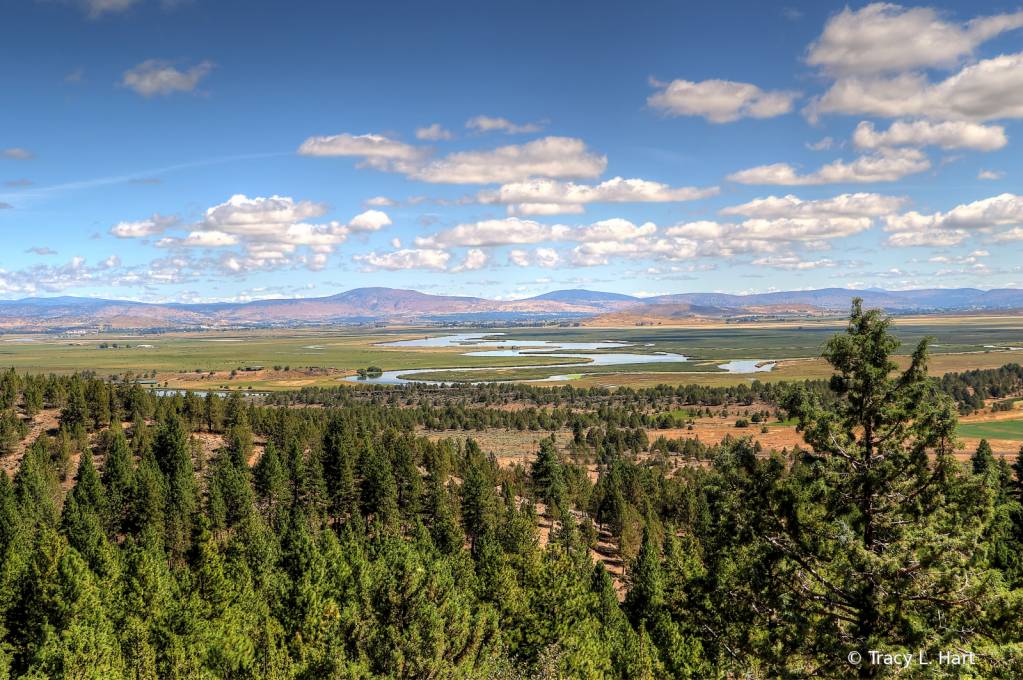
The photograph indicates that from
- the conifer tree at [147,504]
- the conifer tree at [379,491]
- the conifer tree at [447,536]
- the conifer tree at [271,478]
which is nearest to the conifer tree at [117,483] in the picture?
the conifer tree at [147,504]

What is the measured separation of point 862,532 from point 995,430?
15885cm

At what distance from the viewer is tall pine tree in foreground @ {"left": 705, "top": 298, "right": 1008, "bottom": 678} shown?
13.4 m

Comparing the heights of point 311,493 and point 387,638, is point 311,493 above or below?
below

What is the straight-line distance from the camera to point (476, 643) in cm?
2434

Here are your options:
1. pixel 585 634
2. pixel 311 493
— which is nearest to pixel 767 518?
pixel 585 634

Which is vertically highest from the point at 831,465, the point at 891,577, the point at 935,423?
the point at 935,423

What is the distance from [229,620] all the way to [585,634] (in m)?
19.5

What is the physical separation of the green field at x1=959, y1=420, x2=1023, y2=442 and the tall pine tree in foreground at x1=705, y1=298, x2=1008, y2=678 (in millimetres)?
142624

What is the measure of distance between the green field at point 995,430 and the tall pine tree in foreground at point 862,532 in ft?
468

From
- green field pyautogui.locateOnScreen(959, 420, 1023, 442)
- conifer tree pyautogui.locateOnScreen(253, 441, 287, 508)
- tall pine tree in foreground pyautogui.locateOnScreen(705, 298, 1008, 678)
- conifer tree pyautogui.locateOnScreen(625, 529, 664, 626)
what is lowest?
green field pyautogui.locateOnScreen(959, 420, 1023, 442)

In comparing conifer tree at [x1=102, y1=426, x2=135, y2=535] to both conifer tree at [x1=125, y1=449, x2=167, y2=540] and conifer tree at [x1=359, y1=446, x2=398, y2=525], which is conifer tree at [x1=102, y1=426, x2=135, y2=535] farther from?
conifer tree at [x1=359, y1=446, x2=398, y2=525]

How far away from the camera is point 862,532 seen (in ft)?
48.3

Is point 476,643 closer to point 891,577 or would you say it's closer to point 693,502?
point 891,577

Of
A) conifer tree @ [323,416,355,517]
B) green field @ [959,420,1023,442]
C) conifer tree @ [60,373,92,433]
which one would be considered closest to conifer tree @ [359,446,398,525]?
conifer tree @ [323,416,355,517]
